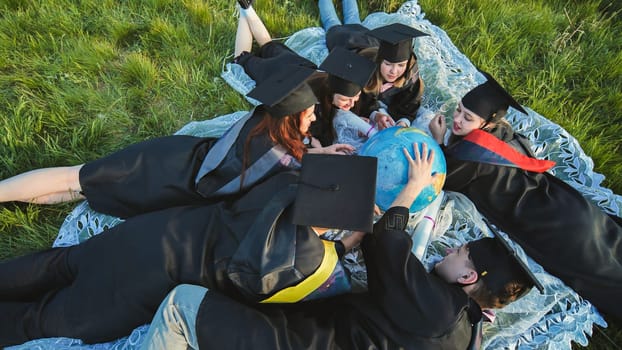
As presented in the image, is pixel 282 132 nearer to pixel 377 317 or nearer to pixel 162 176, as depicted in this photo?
pixel 162 176

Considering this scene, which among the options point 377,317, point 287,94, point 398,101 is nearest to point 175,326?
point 377,317

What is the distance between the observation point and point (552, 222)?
3.10 m

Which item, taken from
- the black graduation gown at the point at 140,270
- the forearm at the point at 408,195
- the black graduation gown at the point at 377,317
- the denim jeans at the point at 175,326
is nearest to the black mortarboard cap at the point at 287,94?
the black graduation gown at the point at 140,270

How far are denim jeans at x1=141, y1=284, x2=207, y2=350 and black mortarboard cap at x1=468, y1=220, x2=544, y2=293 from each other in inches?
68.4

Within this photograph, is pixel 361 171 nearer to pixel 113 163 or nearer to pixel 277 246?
pixel 277 246

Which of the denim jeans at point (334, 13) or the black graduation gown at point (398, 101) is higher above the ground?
the denim jeans at point (334, 13)

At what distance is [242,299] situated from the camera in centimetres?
256

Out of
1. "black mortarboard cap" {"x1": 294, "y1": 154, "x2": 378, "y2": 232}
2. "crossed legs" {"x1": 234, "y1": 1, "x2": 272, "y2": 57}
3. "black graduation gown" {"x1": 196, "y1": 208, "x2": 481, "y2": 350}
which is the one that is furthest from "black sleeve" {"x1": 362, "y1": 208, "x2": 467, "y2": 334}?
"crossed legs" {"x1": 234, "y1": 1, "x2": 272, "y2": 57}

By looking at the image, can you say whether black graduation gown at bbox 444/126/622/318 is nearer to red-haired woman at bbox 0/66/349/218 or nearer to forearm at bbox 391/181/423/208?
forearm at bbox 391/181/423/208

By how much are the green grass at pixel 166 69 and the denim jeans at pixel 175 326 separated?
1689mm

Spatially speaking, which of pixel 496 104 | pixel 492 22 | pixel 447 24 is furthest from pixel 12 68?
pixel 492 22

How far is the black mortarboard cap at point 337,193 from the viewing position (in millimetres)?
2195

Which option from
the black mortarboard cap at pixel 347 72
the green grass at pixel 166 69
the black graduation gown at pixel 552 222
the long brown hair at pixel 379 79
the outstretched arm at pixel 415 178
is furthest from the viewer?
the long brown hair at pixel 379 79

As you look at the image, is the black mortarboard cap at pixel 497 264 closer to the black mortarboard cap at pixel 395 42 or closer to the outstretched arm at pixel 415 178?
the outstretched arm at pixel 415 178
